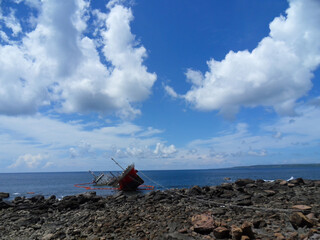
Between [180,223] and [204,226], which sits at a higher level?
[204,226]

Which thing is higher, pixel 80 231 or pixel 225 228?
pixel 225 228

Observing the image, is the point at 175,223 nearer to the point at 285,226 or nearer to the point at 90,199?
the point at 285,226

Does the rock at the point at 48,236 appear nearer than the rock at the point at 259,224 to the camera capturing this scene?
No

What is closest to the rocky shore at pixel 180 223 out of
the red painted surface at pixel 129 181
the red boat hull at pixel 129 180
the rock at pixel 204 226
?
the rock at pixel 204 226

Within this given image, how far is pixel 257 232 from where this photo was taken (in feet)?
30.1

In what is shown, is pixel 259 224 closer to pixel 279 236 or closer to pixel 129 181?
pixel 279 236

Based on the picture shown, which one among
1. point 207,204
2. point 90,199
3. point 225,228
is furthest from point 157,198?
point 225,228

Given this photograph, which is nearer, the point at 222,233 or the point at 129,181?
the point at 222,233

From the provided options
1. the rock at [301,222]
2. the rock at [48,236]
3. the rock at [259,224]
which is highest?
the rock at [301,222]

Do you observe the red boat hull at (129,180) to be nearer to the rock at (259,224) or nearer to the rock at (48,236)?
the rock at (48,236)

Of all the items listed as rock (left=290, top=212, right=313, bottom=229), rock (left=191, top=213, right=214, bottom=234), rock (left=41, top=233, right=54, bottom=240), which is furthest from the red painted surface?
rock (left=290, top=212, right=313, bottom=229)

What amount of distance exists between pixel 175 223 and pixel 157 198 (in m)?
8.99

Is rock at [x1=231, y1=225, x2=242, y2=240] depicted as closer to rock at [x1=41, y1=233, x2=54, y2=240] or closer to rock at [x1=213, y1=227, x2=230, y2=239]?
rock at [x1=213, y1=227, x2=230, y2=239]

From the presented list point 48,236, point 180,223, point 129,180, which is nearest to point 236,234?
point 180,223
